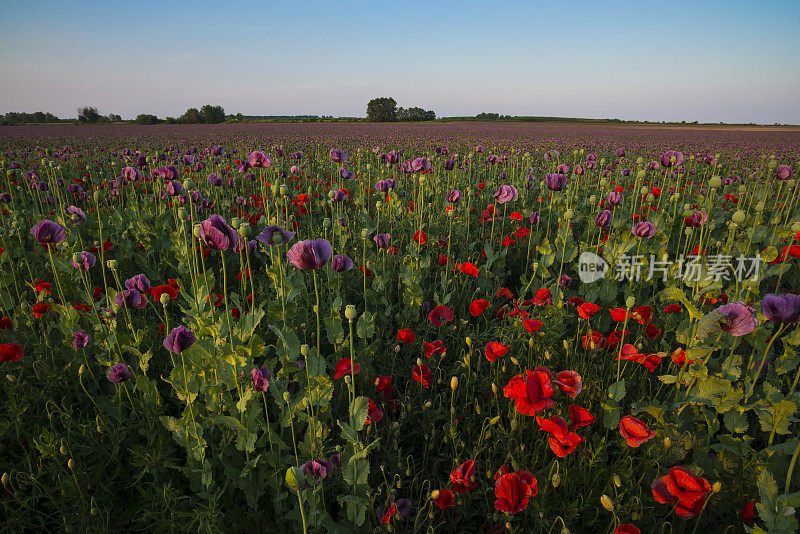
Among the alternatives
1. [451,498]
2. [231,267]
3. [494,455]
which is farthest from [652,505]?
[231,267]

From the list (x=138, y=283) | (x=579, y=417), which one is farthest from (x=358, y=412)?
(x=138, y=283)

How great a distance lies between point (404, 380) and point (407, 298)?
0.56 m

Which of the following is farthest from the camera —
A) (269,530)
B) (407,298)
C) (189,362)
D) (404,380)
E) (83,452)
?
(407,298)

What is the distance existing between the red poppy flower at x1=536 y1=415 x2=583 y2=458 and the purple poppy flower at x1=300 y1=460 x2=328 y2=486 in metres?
0.72

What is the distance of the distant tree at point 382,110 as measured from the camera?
54.3 m

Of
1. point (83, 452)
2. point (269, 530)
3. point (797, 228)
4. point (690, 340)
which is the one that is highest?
point (797, 228)

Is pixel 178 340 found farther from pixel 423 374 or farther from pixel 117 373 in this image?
pixel 423 374

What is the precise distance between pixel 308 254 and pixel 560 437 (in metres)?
1.05

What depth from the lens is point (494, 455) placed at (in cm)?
168

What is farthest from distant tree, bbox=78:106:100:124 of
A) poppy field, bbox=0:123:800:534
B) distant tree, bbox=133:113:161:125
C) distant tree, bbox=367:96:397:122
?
poppy field, bbox=0:123:800:534

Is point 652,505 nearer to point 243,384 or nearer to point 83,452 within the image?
point 243,384

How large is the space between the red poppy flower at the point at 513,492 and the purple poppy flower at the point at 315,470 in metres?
0.52

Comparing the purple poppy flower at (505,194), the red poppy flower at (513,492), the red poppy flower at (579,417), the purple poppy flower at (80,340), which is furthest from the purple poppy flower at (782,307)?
the purple poppy flower at (80,340)

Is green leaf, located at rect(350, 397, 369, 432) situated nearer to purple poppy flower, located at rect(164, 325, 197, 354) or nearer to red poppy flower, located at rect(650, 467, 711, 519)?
purple poppy flower, located at rect(164, 325, 197, 354)
